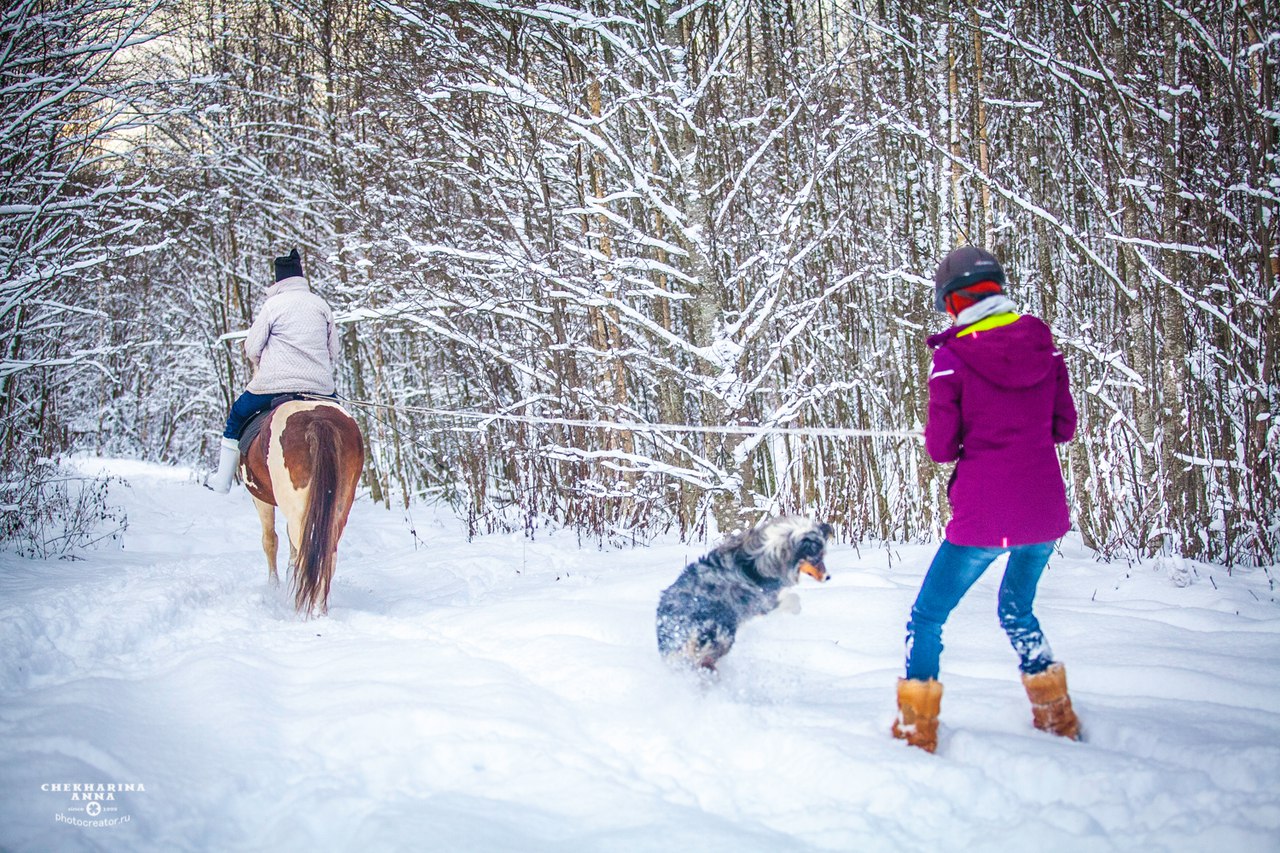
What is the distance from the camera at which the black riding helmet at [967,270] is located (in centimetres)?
242

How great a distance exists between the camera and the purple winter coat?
7.62 feet

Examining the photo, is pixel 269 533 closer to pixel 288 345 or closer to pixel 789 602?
pixel 288 345

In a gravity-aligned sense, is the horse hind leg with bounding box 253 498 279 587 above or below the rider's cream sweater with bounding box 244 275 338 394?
below

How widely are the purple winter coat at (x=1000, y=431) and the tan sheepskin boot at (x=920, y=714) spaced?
502 mm

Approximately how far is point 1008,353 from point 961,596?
820 mm

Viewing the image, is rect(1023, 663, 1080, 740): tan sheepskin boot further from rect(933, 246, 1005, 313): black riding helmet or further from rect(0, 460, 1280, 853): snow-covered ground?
rect(933, 246, 1005, 313): black riding helmet

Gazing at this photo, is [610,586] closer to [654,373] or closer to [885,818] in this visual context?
[885,818]

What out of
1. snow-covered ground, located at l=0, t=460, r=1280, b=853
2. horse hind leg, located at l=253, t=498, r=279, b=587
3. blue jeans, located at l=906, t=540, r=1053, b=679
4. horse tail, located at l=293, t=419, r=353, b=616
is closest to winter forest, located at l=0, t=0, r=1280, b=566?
horse tail, located at l=293, t=419, r=353, b=616

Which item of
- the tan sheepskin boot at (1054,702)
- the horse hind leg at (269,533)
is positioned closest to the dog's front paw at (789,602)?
the tan sheepskin boot at (1054,702)

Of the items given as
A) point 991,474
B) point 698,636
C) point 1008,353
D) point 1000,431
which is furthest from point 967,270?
point 698,636

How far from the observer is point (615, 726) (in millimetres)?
2607

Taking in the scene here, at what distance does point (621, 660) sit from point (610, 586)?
1334 millimetres

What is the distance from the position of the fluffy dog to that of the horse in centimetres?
233

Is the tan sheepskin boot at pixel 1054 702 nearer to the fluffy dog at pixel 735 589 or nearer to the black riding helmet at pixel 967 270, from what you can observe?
the fluffy dog at pixel 735 589
